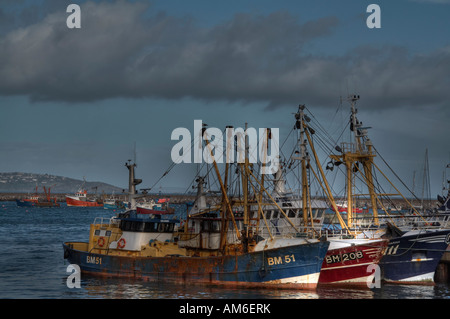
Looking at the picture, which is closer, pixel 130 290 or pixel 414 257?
pixel 130 290

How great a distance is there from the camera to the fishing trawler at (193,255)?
109ft

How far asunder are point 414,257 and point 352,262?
575cm

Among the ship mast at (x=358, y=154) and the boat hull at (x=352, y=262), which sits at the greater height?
the ship mast at (x=358, y=154)

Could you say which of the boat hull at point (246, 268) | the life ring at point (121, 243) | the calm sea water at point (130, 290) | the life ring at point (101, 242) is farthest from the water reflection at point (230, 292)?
the life ring at point (101, 242)

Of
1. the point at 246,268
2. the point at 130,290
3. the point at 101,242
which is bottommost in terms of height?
the point at 130,290

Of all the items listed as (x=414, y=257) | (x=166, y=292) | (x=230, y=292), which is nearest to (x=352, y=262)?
(x=414, y=257)

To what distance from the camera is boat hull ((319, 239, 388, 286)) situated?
111 feet

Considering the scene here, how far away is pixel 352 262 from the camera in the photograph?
34.3m

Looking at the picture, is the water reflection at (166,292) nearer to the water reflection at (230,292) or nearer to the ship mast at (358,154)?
the water reflection at (230,292)

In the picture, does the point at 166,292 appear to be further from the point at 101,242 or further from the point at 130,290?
the point at 101,242

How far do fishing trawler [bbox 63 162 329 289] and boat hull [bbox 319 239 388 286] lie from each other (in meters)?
1.75

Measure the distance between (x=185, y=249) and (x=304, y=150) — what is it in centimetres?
1110
